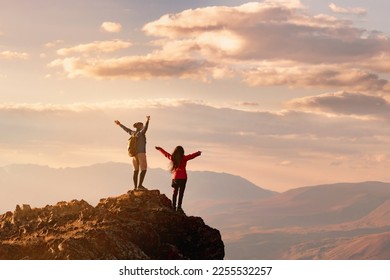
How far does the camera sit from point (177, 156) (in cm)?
2445

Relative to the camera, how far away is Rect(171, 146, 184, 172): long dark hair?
80.3 ft

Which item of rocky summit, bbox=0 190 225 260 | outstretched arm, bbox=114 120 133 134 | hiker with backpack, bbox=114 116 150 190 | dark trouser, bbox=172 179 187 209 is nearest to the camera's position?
rocky summit, bbox=0 190 225 260

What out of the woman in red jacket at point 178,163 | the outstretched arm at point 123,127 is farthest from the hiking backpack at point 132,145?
the woman in red jacket at point 178,163

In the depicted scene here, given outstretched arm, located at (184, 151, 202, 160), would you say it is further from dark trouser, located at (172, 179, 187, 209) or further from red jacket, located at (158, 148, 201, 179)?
dark trouser, located at (172, 179, 187, 209)

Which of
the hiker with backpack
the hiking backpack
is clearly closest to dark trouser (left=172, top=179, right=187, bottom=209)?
the hiker with backpack

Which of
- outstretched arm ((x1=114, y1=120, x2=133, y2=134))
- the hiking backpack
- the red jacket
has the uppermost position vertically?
outstretched arm ((x1=114, y1=120, x2=133, y2=134))

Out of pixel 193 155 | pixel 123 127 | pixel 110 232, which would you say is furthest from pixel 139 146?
pixel 110 232

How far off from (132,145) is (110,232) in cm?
589

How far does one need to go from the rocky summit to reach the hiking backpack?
1884mm

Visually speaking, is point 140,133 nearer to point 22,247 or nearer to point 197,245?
point 197,245

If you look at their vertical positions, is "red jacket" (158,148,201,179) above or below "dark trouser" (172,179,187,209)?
above

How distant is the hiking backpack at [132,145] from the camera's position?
26.4 metres

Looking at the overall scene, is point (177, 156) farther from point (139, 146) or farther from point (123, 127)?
point (123, 127)

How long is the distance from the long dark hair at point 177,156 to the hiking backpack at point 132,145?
2608 millimetres
